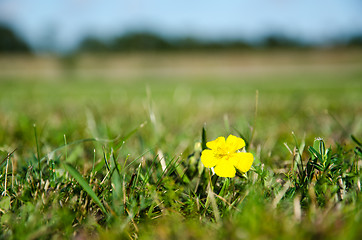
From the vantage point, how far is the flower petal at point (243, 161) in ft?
2.50

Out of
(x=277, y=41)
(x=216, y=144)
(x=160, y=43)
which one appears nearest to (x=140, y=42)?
(x=160, y=43)

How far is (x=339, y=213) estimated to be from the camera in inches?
23.8

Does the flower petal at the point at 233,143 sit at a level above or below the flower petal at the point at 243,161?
above

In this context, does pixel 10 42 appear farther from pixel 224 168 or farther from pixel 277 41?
pixel 224 168

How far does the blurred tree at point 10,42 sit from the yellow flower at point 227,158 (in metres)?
48.6

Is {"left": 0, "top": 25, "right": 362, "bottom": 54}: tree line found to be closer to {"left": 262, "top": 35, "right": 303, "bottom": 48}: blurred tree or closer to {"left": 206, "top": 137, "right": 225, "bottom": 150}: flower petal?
{"left": 262, "top": 35, "right": 303, "bottom": 48}: blurred tree

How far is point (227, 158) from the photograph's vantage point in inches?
31.1

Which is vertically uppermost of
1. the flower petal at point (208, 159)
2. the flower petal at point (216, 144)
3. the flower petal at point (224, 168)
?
the flower petal at point (216, 144)

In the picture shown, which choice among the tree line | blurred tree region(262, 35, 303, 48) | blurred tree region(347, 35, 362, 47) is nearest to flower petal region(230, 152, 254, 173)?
blurred tree region(347, 35, 362, 47)

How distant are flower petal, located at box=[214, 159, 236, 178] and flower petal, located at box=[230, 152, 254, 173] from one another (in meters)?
0.01

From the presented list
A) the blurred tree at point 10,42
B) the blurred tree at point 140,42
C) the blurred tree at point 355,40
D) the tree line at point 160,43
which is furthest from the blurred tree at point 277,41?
the blurred tree at point 10,42

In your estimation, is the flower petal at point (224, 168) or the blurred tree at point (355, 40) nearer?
the flower petal at point (224, 168)

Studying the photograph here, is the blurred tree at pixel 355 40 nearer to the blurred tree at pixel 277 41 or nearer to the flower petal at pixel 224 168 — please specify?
the blurred tree at pixel 277 41

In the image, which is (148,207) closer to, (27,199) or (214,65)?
(27,199)
